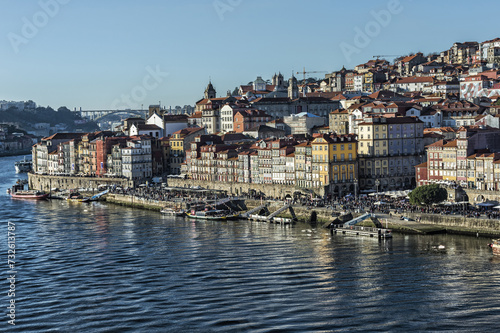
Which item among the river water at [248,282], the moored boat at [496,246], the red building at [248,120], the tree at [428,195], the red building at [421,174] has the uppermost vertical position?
the red building at [248,120]

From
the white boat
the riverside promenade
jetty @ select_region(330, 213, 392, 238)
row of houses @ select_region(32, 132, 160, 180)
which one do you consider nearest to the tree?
the riverside promenade

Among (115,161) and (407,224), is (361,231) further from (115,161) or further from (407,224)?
(115,161)

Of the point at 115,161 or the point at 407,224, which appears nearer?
the point at 407,224

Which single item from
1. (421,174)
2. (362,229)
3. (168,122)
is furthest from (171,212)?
(168,122)

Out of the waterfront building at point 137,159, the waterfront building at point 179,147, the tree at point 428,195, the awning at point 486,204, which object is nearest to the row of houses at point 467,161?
the awning at point 486,204

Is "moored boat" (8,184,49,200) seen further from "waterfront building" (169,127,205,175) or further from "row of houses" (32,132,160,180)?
"waterfront building" (169,127,205,175)

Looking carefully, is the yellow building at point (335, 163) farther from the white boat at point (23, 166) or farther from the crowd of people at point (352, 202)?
the white boat at point (23, 166)
